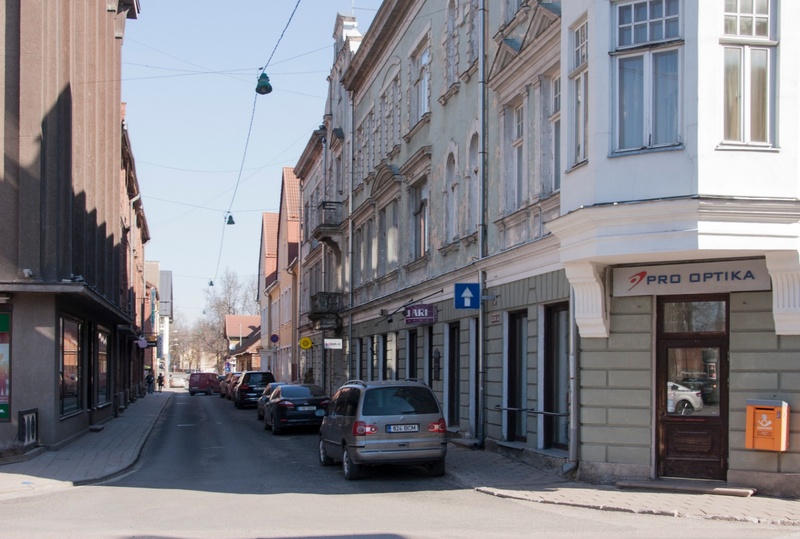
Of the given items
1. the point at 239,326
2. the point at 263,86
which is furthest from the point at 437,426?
the point at 239,326

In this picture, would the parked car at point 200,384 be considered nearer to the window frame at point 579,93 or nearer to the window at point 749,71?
the window frame at point 579,93

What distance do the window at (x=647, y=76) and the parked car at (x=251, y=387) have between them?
3048 centimetres

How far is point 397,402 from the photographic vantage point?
14.8 metres

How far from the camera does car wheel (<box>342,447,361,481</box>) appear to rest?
14.6 metres

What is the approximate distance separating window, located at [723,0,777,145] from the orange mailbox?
11.3ft

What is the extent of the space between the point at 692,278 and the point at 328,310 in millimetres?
24544

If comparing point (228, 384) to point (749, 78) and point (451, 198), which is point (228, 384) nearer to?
point (451, 198)

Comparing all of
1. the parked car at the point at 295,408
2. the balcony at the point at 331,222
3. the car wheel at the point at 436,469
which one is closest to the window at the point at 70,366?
the parked car at the point at 295,408

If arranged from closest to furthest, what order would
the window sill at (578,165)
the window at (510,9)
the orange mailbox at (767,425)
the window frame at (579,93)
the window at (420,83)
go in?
the orange mailbox at (767,425) < the window sill at (578,165) < the window frame at (579,93) < the window at (510,9) < the window at (420,83)

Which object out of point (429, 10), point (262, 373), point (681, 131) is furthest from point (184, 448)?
point (262, 373)

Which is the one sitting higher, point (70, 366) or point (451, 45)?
point (451, 45)

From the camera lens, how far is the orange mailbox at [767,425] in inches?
468

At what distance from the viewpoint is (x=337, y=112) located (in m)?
39.5

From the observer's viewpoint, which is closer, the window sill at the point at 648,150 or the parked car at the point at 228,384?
the window sill at the point at 648,150
